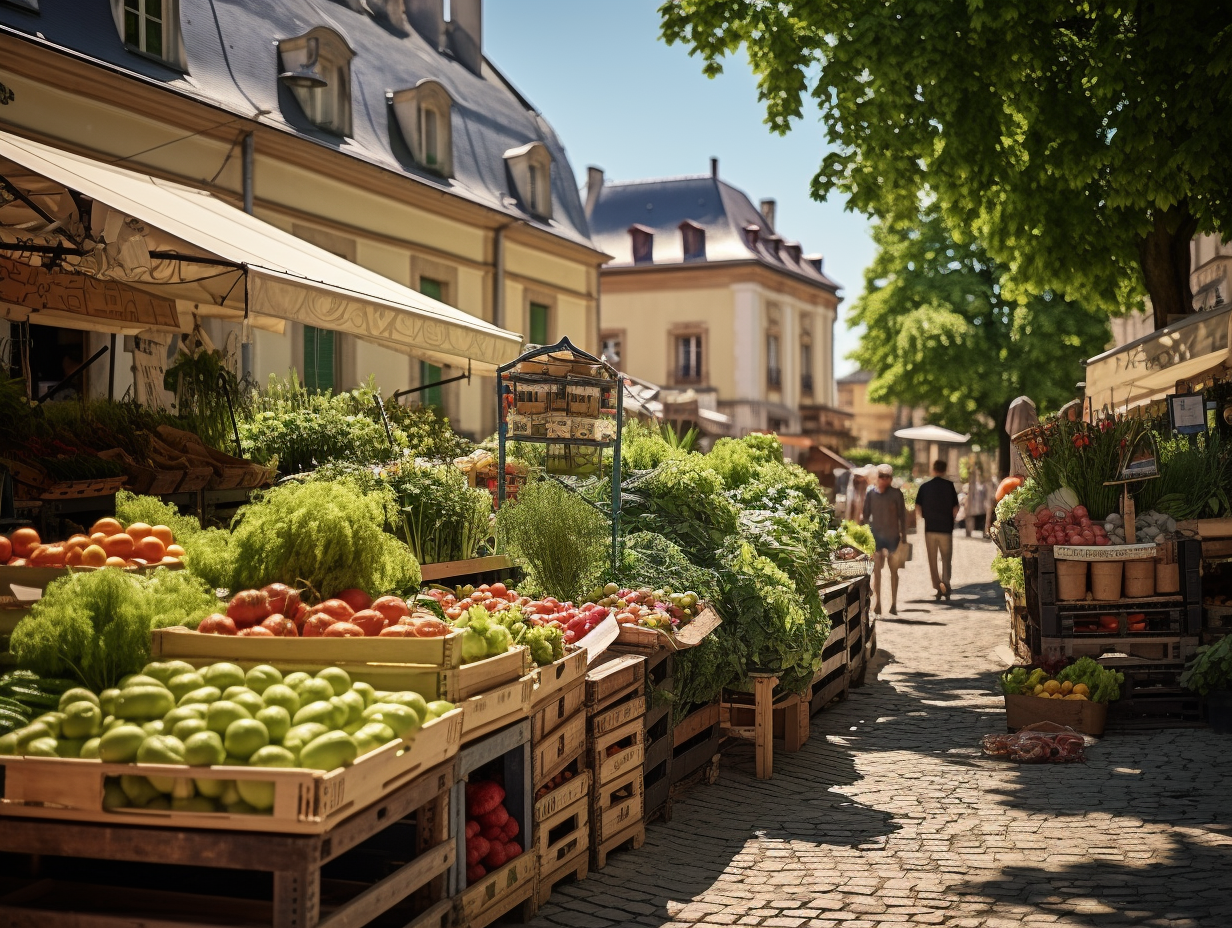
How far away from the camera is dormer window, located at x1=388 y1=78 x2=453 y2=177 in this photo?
2180 cm

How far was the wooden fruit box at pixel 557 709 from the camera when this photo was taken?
16.6 ft

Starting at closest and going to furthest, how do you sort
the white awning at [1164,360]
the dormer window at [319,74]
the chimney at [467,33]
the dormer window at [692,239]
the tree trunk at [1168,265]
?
the white awning at [1164,360] → the tree trunk at [1168,265] → the dormer window at [319,74] → the chimney at [467,33] → the dormer window at [692,239]

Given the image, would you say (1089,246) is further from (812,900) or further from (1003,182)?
(812,900)

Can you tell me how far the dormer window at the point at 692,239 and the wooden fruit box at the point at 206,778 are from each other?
3929 cm

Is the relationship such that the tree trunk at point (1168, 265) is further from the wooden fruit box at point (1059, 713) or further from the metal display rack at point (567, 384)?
the metal display rack at point (567, 384)

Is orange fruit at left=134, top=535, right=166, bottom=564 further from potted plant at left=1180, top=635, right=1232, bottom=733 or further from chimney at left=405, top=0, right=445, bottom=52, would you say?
chimney at left=405, top=0, right=445, bottom=52

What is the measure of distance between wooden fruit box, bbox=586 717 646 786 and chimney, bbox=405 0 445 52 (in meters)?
21.9

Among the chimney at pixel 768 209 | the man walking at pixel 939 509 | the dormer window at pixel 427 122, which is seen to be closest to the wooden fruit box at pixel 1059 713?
the man walking at pixel 939 509

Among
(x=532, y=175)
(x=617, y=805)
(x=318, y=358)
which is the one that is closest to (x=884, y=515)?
(x=318, y=358)

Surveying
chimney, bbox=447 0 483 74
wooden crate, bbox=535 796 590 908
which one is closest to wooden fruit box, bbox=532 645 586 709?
wooden crate, bbox=535 796 590 908

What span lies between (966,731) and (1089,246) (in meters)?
7.23

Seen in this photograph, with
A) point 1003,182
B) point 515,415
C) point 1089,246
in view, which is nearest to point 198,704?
point 515,415

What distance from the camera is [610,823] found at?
5695mm

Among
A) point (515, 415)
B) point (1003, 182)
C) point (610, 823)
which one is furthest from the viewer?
point (1003, 182)
